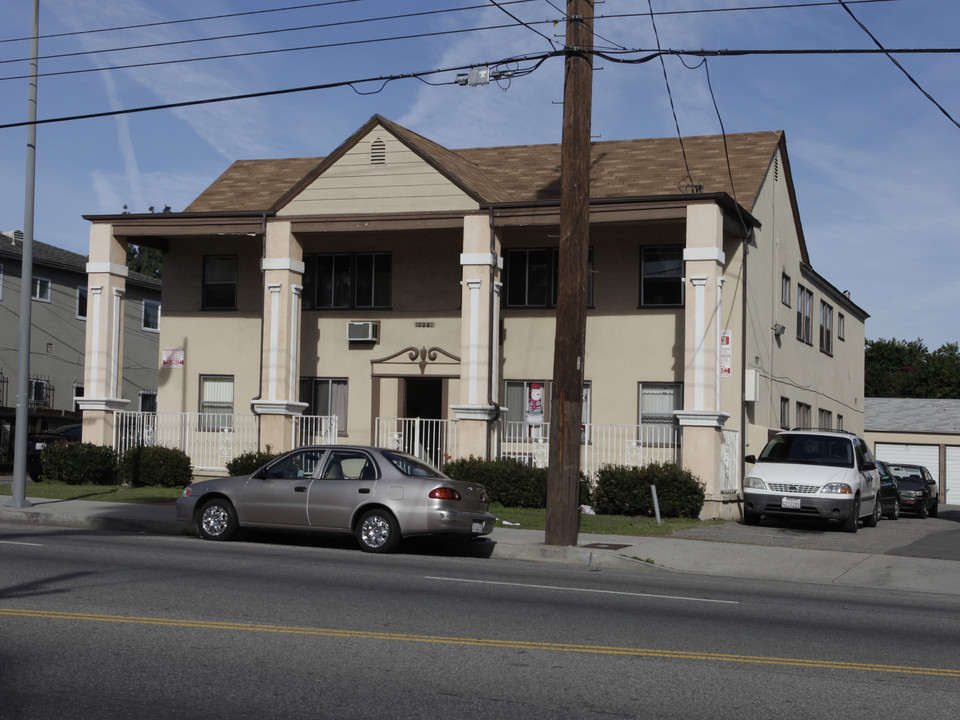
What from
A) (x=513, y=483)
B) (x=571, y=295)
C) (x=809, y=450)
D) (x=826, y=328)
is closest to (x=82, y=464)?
(x=513, y=483)

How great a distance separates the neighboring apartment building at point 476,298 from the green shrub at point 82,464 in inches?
26.7

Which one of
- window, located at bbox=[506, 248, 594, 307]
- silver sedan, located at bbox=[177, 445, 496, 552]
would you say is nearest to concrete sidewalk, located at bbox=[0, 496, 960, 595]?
silver sedan, located at bbox=[177, 445, 496, 552]

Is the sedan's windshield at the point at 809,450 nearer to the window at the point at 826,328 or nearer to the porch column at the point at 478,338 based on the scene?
the porch column at the point at 478,338

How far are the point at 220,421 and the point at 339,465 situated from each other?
471 inches

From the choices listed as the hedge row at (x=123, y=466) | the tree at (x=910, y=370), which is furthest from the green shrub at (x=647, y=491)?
the tree at (x=910, y=370)

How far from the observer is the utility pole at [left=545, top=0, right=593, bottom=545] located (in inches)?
628

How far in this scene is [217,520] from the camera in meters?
15.9

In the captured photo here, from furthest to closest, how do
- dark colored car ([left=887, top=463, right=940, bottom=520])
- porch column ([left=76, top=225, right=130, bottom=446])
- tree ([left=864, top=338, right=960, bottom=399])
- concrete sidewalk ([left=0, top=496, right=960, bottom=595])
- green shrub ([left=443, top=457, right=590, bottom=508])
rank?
tree ([left=864, top=338, right=960, bottom=399])
dark colored car ([left=887, top=463, right=940, bottom=520])
porch column ([left=76, top=225, right=130, bottom=446])
green shrub ([left=443, top=457, right=590, bottom=508])
concrete sidewalk ([left=0, top=496, right=960, bottom=595])

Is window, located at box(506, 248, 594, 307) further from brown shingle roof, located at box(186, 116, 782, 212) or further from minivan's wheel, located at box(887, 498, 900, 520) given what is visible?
minivan's wheel, located at box(887, 498, 900, 520)

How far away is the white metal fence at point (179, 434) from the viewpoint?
25.5 meters

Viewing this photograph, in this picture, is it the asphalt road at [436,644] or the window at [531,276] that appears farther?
the window at [531,276]

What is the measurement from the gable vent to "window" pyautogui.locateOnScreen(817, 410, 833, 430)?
15.1m

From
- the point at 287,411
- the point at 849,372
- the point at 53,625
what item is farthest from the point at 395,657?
the point at 849,372

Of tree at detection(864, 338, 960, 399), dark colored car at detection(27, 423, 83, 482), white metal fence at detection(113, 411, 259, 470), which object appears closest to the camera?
white metal fence at detection(113, 411, 259, 470)
